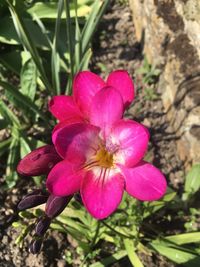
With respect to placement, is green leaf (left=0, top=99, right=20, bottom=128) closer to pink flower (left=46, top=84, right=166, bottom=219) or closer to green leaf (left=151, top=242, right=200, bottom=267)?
green leaf (left=151, top=242, right=200, bottom=267)

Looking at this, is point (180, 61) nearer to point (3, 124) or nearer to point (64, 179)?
point (3, 124)

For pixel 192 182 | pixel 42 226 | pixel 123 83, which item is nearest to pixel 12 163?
pixel 192 182

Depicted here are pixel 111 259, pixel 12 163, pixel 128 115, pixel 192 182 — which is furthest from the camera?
pixel 128 115

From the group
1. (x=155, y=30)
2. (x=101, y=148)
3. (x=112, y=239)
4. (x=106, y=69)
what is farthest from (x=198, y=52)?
(x=101, y=148)

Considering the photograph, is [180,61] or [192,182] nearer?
[192,182]

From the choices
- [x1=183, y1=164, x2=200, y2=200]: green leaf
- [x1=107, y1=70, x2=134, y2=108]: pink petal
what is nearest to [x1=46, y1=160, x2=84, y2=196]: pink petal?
[x1=107, y1=70, x2=134, y2=108]: pink petal

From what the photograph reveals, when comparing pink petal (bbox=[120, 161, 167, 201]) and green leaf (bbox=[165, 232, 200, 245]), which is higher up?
pink petal (bbox=[120, 161, 167, 201])

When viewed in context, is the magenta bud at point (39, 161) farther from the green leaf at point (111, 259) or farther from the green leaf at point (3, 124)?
the green leaf at point (3, 124)
